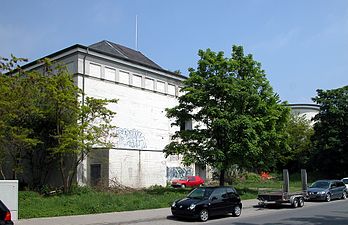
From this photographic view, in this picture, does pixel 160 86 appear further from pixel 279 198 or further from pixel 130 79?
pixel 279 198

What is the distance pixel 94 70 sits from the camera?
33719mm

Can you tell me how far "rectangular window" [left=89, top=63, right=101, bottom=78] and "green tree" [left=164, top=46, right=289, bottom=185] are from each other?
8.05 m

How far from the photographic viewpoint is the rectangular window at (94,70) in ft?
110

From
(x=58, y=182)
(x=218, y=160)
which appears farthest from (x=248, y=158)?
(x=58, y=182)

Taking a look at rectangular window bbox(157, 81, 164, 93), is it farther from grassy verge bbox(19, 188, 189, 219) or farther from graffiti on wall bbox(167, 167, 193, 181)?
grassy verge bbox(19, 188, 189, 219)

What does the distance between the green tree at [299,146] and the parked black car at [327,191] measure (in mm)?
25295

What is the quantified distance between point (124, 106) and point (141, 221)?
783 inches

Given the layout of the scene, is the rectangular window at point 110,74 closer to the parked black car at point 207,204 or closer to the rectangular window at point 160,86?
the rectangular window at point 160,86

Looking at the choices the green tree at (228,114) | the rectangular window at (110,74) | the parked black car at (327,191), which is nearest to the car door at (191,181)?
the green tree at (228,114)

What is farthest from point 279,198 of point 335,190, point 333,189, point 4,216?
point 4,216

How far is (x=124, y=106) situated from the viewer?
118 feet

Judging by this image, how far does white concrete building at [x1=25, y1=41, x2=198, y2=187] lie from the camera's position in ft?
106

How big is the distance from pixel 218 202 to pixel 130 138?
61.2 ft

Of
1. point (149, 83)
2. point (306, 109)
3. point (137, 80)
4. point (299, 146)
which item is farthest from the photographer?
point (306, 109)
